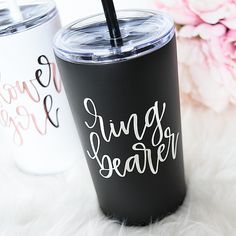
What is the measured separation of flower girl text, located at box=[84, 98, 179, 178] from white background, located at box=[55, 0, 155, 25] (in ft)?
0.94

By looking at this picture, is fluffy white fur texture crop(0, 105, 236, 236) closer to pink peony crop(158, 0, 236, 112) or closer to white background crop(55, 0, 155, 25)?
pink peony crop(158, 0, 236, 112)

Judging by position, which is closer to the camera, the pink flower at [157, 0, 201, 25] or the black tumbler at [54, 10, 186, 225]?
the black tumbler at [54, 10, 186, 225]

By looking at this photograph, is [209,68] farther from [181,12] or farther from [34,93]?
[34,93]

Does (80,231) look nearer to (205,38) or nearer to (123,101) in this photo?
(123,101)

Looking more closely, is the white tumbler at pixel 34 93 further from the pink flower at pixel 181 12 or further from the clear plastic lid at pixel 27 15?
the pink flower at pixel 181 12

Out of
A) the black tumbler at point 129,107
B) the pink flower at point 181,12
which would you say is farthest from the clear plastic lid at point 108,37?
the pink flower at point 181,12

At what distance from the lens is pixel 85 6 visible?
667mm

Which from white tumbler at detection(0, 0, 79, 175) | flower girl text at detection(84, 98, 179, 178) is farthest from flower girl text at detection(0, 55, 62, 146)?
flower girl text at detection(84, 98, 179, 178)

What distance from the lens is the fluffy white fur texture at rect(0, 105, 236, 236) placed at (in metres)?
0.45

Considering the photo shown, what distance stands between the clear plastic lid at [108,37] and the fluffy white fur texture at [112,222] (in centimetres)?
19

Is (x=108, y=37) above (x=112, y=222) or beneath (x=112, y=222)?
above

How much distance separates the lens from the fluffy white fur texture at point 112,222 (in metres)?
0.45

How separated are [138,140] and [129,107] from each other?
4 cm

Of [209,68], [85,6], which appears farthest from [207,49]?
[85,6]
